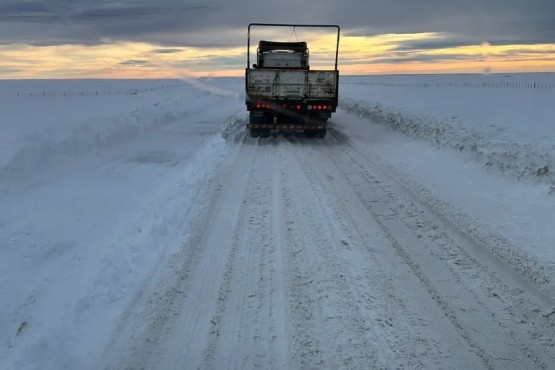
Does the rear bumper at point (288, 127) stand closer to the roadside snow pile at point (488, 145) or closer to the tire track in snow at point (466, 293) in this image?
the roadside snow pile at point (488, 145)

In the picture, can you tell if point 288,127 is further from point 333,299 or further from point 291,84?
point 333,299

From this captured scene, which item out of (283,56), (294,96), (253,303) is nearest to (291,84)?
(294,96)

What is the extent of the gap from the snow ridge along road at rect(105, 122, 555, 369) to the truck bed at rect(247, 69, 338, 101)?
865 cm

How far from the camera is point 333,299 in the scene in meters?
4.43

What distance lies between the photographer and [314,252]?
557 cm

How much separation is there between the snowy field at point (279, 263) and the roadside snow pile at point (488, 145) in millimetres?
105

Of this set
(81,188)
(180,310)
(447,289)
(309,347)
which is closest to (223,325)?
(180,310)

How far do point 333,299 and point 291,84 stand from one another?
12.0 meters

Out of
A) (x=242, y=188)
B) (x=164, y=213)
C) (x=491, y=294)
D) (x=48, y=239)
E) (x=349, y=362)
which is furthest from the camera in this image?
(x=242, y=188)

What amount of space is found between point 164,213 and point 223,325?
3153 mm

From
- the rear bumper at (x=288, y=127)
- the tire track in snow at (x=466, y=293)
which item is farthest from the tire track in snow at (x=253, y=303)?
the rear bumper at (x=288, y=127)

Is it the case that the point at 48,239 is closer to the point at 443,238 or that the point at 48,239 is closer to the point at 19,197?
the point at 19,197

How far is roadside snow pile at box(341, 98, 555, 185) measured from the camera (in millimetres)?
9023

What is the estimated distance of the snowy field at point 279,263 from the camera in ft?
12.1
